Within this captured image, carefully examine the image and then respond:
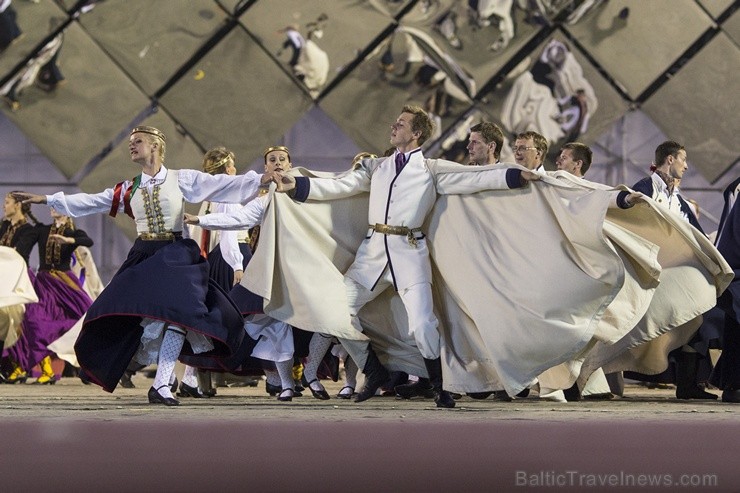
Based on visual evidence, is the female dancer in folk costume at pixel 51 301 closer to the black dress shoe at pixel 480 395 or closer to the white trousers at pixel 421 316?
the black dress shoe at pixel 480 395

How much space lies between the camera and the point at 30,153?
11016mm

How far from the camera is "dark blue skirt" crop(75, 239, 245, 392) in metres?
6.61

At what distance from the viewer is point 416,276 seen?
22.1ft

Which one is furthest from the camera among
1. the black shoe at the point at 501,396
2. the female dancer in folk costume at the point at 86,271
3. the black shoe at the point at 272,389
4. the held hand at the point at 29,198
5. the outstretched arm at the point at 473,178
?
the female dancer in folk costume at the point at 86,271

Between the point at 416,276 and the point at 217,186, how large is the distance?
107cm

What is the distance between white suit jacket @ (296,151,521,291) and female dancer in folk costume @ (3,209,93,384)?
12.0 feet

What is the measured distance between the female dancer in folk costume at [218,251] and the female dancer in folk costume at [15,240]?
2.10m

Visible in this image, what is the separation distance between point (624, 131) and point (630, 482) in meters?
7.55

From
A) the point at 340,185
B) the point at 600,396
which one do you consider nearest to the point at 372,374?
the point at 340,185

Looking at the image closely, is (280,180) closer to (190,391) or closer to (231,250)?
(231,250)

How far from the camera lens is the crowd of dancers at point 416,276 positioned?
673 centimetres

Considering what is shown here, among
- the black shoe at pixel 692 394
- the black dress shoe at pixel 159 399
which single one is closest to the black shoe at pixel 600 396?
the black shoe at pixel 692 394

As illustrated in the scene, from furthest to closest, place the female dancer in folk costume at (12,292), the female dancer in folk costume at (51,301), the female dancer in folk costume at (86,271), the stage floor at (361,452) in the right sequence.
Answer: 1. the female dancer in folk costume at (86,271)
2. the female dancer in folk costume at (51,301)
3. the female dancer in folk costume at (12,292)
4. the stage floor at (361,452)

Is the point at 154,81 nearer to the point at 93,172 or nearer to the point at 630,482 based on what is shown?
the point at 93,172
